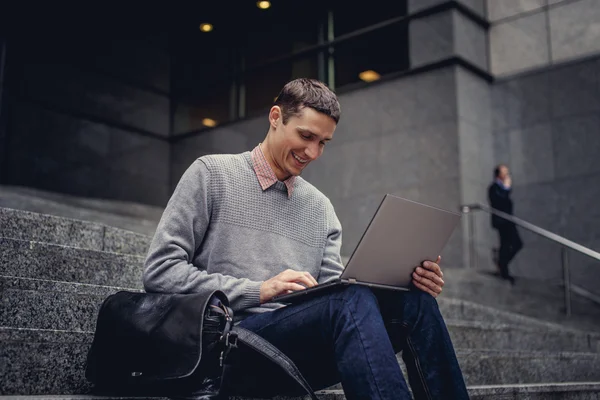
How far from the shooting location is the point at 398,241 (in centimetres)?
266

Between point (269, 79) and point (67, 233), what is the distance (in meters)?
10.4

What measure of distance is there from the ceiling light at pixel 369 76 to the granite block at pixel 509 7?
2197 mm

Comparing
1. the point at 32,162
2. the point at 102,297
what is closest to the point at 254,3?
the point at 32,162

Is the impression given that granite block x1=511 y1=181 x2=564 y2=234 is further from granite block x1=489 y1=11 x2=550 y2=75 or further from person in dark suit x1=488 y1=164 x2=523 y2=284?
granite block x1=489 y1=11 x2=550 y2=75

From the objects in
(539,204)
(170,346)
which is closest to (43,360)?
(170,346)

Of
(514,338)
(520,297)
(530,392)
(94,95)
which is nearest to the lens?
(530,392)

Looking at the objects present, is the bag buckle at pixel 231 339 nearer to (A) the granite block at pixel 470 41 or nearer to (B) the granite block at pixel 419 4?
(A) the granite block at pixel 470 41

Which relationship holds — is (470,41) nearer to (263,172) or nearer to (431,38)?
(431,38)

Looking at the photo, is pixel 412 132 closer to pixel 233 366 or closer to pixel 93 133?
pixel 93 133

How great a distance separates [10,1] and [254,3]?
4.81 metres

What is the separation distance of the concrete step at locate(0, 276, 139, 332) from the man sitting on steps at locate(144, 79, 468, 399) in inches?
32.4

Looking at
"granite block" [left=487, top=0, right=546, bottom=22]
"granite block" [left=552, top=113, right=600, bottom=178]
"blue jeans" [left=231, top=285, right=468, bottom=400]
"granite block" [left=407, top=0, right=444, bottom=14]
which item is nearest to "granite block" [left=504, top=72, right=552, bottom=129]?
"granite block" [left=552, top=113, right=600, bottom=178]

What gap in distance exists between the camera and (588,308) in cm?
948

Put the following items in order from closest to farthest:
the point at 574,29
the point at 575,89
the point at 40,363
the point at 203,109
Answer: the point at 40,363
the point at 575,89
the point at 574,29
the point at 203,109
